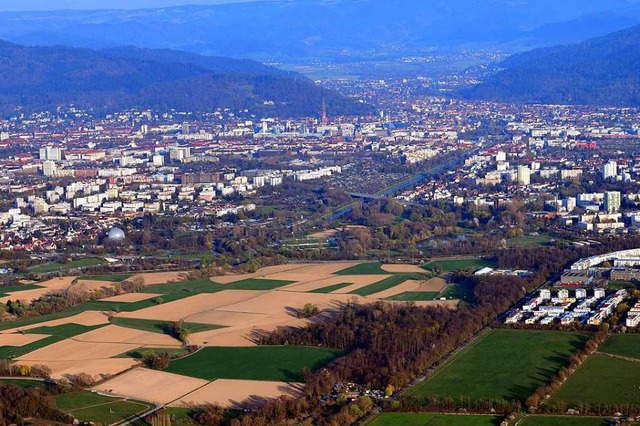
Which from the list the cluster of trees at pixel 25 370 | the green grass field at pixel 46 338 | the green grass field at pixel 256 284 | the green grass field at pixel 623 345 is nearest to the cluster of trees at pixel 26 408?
the cluster of trees at pixel 25 370

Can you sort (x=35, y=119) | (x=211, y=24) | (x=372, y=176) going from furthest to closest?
(x=211, y=24) → (x=35, y=119) → (x=372, y=176)

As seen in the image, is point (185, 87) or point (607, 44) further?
point (607, 44)

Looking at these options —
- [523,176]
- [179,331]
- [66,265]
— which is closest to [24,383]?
[179,331]

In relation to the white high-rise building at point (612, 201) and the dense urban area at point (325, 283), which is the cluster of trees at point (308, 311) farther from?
the white high-rise building at point (612, 201)

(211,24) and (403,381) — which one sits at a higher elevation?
(211,24)

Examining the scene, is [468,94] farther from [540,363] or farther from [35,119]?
[540,363]

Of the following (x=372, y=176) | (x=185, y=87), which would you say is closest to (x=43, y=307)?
(x=372, y=176)

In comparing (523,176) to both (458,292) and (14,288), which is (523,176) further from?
(14,288)
